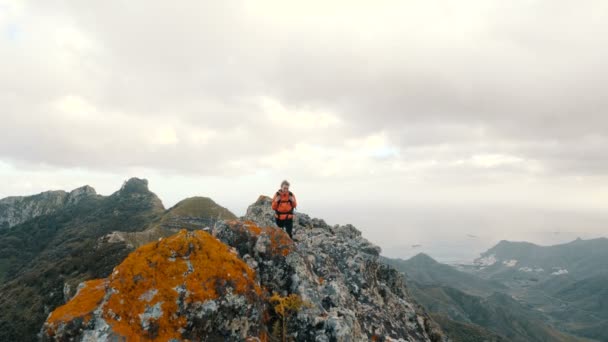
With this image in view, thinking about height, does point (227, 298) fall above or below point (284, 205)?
below

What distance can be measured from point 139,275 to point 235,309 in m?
3.83

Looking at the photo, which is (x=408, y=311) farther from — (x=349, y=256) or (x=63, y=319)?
(x=63, y=319)

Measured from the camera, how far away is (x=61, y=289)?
12756cm

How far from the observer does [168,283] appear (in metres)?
12.3

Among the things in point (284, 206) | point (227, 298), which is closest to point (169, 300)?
point (227, 298)

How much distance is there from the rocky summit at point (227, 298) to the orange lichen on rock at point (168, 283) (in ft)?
0.11

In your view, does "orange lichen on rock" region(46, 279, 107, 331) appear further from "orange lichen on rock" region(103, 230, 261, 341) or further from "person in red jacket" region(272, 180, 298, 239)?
"person in red jacket" region(272, 180, 298, 239)

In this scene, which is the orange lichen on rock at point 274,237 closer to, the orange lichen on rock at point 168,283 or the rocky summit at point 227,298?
the rocky summit at point 227,298

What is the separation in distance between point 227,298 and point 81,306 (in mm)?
4986

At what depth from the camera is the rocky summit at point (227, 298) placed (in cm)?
1122

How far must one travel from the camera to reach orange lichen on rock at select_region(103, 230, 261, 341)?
11.2 meters

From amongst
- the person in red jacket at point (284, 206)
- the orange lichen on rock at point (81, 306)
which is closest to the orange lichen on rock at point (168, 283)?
the orange lichen on rock at point (81, 306)

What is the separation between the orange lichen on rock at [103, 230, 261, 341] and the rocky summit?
0.03 metres

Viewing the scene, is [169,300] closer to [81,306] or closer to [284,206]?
[81,306]
